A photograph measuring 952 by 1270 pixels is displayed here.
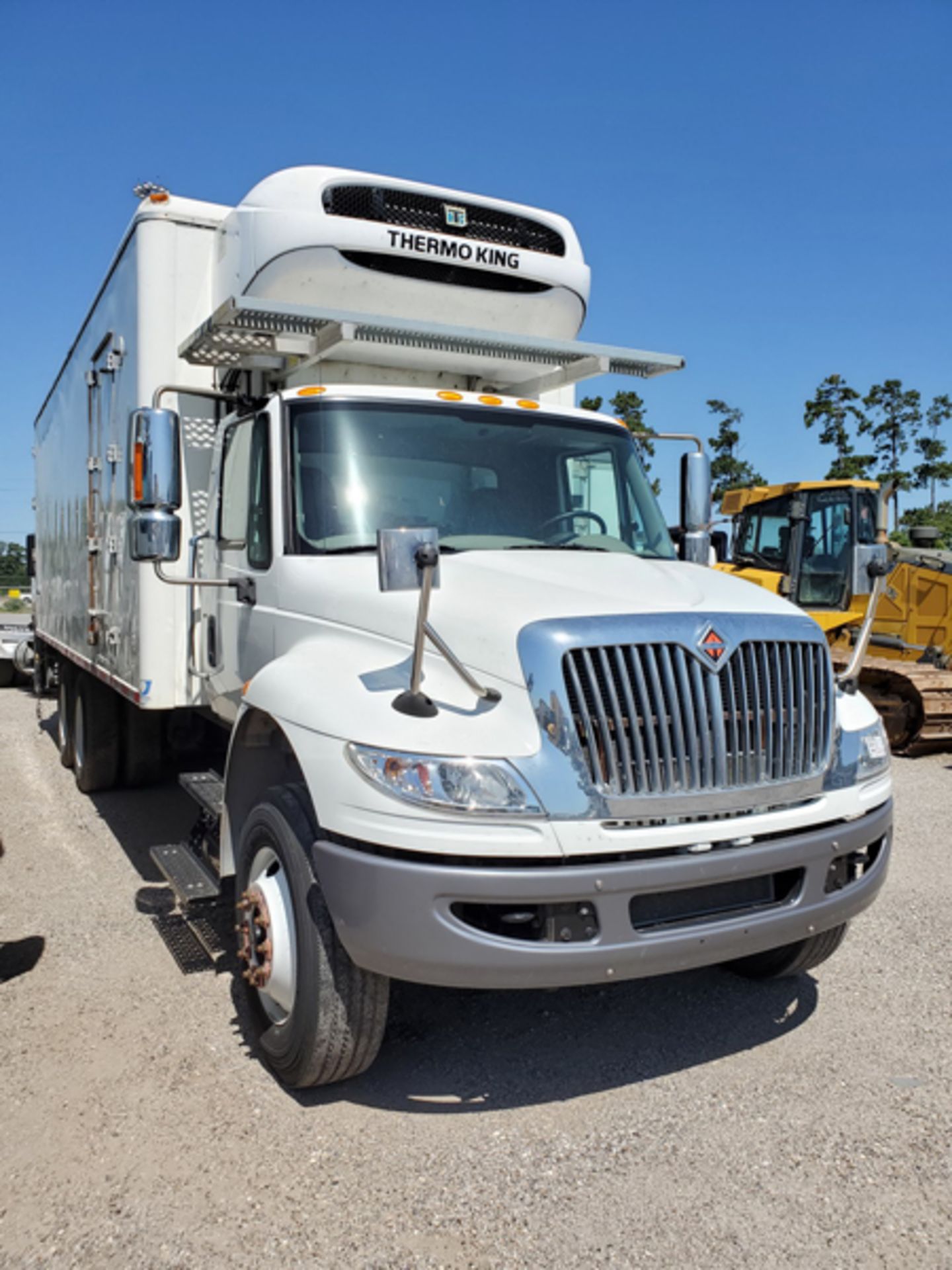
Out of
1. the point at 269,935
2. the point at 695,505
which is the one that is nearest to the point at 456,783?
the point at 269,935

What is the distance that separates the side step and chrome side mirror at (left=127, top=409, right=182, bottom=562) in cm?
142

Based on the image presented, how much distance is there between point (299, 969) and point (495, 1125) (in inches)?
33.6

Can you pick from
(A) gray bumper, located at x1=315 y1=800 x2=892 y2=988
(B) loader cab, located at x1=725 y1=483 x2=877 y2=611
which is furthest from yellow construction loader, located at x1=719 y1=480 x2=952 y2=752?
(A) gray bumper, located at x1=315 y1=800 x2=892 y2=988

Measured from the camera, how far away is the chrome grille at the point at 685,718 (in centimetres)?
324

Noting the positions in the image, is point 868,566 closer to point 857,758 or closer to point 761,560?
point 857,758

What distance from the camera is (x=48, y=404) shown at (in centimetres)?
971

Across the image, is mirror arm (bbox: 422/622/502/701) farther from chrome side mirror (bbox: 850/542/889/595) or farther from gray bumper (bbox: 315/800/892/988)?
chrome side mirror (bbox: 850/542/889/595)

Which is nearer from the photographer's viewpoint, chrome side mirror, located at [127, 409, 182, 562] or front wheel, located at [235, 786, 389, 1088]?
front wheel, located at [235, 786, 389, 1088]

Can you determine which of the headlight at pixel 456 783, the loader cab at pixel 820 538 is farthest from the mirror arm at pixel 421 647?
the loader cab at pixel 820 538

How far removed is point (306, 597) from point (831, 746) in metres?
2.10

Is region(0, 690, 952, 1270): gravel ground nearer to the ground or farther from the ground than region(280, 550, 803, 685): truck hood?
nearer to the ground

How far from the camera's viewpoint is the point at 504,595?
3.60m

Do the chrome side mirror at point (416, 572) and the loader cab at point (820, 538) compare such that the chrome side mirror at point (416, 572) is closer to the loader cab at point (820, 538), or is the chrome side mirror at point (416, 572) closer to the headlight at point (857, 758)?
the headlight at point (857, 758)

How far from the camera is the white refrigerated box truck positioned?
3131mm
